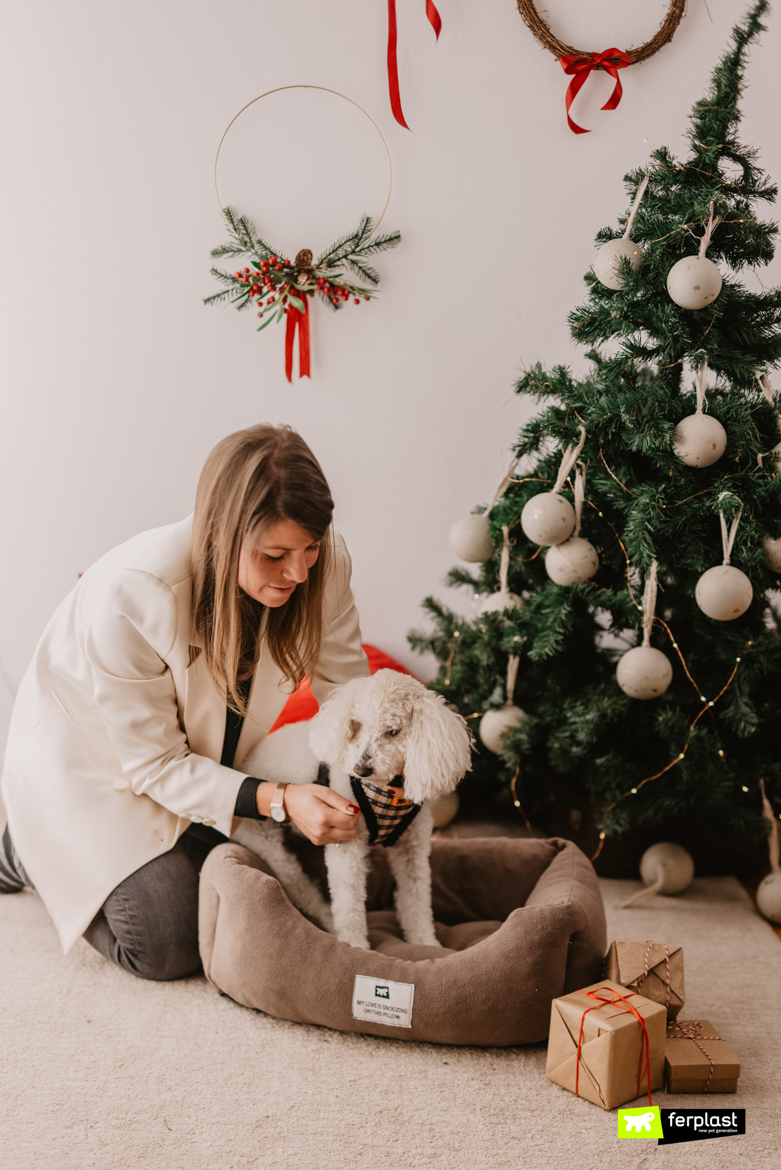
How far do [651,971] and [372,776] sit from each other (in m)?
0.53

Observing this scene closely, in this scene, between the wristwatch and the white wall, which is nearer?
the wristwatch

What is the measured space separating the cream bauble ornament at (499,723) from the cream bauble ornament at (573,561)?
0.37 m

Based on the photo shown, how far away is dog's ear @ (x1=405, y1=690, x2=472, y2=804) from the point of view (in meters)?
1.24

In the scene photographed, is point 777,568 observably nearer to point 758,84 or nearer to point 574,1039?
point 574,1039

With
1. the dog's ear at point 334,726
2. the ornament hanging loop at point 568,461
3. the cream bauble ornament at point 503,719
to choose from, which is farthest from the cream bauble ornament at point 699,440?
the dog's ear at point 334,726

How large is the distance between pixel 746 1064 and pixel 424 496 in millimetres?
1698

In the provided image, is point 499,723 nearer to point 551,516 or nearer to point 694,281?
point 551,516

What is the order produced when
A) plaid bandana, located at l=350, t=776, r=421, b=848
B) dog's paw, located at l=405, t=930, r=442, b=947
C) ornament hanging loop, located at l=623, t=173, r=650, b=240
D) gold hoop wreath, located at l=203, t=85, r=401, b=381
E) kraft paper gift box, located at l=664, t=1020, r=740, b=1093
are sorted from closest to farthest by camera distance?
kraft paper gift box, located at l=664, t=1020, r=740, b=1093
plaid bandana, located at l=350, t=776, r=421, b=848
dog's paw, located at l=405, t=930, r=442, b=947
ornament hanging loop, located at l=623, t=173, r=650, b=240
gold hoop wreath, located at l=203, t=85, r=401, b=381

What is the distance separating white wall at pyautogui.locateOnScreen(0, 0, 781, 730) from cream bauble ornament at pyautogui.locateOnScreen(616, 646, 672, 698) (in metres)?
0.93

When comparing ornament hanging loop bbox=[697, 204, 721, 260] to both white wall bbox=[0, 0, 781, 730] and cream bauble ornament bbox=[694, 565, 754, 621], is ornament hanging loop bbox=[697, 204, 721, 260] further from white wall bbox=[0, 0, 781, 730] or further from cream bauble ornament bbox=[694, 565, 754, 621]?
white wall bbox=[0, 0, 781, 730]

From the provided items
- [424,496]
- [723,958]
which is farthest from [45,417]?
[723,958]

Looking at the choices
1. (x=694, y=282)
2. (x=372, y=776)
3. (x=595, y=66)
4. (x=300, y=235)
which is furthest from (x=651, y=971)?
(x=595, y=66)

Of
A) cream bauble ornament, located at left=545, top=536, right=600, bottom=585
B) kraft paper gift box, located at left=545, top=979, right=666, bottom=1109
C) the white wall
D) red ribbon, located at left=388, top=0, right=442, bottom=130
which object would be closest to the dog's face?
kraft paper gift box, located at left=545, top=979, right=666, bottom=1109

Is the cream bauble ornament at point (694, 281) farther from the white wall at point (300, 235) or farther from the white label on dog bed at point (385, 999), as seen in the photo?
the white label on dog bed at point (385, 999)
